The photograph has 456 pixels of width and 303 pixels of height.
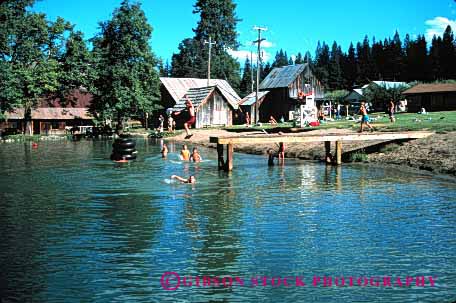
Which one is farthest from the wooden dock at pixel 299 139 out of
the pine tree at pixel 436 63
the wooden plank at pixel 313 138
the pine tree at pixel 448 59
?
the pine tree at pixel 436 63

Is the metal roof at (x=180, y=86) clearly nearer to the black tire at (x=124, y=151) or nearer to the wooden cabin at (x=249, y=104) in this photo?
the wooden cabin at (x=249, y=104)

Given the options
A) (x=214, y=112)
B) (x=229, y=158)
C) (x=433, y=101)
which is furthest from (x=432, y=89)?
(x=229, y=158)

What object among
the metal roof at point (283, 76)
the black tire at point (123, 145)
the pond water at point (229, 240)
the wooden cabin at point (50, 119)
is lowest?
the pond water at point (229, 240)

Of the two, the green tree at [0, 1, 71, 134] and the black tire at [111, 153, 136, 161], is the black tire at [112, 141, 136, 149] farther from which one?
the green tree at [0, 1, 71, 134]

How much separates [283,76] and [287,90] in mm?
3595

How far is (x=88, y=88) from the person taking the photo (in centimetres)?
6881

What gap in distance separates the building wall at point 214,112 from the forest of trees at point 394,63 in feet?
181

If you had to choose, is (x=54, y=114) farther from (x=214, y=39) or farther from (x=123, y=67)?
(x=214, y=39)

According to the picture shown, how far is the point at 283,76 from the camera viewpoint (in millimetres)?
82500

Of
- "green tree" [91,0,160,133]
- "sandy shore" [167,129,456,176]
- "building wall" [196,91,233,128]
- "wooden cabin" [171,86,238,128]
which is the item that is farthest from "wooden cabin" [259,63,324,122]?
"sandy shore" [167,129,456,176]

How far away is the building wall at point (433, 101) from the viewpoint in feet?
227

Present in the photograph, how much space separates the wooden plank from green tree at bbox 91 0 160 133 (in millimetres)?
44272

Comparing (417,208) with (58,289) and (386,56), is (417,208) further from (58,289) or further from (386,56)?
(386,56)

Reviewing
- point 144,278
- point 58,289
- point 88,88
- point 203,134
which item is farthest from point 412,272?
point 88,88
